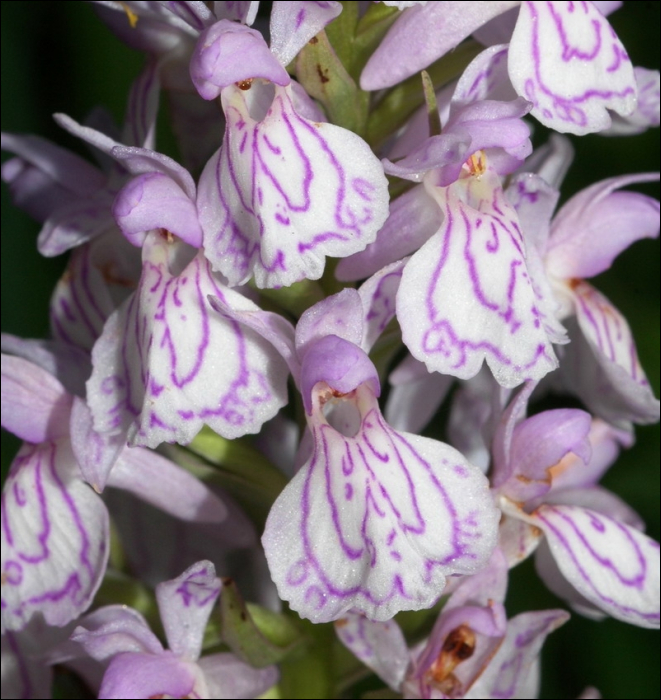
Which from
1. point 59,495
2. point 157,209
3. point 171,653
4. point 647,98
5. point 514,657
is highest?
point 157,209

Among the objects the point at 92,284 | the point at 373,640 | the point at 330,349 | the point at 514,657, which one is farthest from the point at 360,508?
the point at 92,284

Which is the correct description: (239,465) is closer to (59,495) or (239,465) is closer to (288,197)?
(59,495)

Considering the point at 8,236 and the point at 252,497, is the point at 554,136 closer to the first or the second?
the point at 252,497

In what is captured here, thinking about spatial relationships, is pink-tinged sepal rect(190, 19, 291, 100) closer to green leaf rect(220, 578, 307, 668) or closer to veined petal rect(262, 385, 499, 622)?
veined petal rect(262, 385, 499, 622)

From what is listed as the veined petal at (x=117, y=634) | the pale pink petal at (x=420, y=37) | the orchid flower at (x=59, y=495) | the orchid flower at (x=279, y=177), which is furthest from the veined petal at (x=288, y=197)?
the veined petal at (x=117, y=634)

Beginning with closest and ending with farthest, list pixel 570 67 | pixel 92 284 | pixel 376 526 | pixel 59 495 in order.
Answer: pixel 376 526 < pixel 570 67 < pixel 59 495 < pixel 92 284

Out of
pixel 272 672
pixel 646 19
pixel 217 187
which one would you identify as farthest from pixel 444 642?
pixel 646 19
